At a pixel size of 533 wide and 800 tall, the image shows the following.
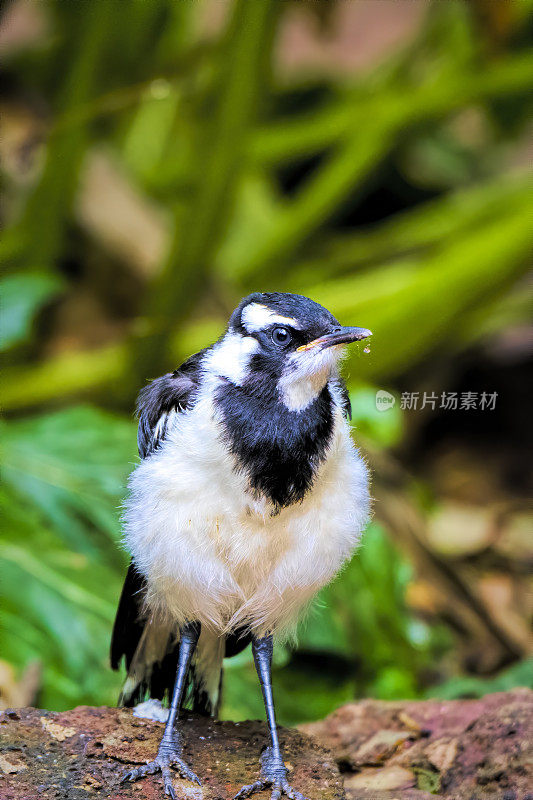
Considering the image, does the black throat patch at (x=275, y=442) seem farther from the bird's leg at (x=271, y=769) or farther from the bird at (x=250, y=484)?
the bird's leg at (x=271, y=769)

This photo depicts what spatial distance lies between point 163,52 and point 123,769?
12.2ft

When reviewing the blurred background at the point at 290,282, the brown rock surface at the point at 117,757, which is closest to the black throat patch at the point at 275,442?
the blurred background at the point at 290,282

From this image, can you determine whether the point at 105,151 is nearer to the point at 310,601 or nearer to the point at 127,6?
the point at 127,6

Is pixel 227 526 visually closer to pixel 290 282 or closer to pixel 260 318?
pixel 260 318

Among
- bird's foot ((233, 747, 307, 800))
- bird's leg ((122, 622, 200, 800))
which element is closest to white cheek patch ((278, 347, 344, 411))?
bird's leg ((122, 622, 200, 800))

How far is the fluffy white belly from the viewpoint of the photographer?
192 cm

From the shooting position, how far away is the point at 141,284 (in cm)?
528

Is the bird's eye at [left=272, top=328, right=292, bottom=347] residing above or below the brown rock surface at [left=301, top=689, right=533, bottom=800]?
above

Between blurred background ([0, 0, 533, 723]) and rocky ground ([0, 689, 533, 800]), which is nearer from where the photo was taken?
rocky ground ([0, 689, 533, 800])

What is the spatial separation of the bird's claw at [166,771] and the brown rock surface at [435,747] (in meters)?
0.41

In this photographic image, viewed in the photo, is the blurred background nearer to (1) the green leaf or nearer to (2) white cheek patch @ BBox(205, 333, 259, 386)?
(1) the green leaf

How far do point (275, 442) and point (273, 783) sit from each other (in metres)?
0.81

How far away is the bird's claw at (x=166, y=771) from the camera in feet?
6.35

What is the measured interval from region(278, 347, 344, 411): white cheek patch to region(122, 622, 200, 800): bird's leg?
723mm
